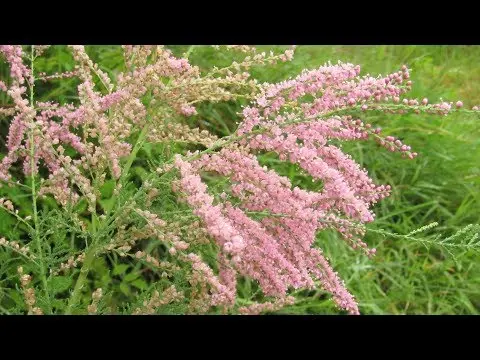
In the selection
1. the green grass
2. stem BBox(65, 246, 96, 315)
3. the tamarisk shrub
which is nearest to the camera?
the tamarisk shrub

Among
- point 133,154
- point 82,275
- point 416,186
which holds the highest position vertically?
point 133,154

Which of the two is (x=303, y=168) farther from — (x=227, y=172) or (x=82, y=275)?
(x=82, y=275)

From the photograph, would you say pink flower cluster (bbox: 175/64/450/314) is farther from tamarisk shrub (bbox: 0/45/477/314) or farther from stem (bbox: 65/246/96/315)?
stem (bbox: 65/246/96/315)

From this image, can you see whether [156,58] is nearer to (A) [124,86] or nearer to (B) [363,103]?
(A) [124,86]

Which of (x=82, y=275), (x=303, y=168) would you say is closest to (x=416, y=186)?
(x=303, y=168)

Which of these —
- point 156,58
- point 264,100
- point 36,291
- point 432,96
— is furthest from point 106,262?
point 432,96

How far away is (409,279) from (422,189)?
0.38m

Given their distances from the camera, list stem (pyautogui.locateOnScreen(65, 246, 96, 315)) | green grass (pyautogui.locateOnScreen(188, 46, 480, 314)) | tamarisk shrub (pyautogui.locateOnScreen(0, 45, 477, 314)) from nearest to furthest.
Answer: tamarisk shrub (pyautogui.locateOnScreen(0, 45, 477, 314)) → stem (pyautogui.locateOnScreen(65, 246, 96, 315)) → green grass (pyautogui.locateOnScreen(188, 46, 480, 314))

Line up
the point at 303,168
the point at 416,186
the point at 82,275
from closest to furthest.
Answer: the point at 303,168, the point at 82,275, the point at 416,186

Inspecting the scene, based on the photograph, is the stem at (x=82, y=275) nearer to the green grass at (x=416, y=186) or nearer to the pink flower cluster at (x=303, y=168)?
the pink flower cluster at (x=303, y=168)

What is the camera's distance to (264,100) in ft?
3.29

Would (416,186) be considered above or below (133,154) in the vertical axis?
below

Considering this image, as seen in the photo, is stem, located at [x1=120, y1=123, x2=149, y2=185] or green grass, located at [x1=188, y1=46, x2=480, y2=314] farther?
green grass, located at [x1=188, y1=46, x2=480, y2=314]

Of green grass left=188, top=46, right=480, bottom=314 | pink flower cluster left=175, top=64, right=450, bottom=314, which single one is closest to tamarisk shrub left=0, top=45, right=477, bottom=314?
pink flower cluster left=175, top=64, right=450, bottom=314
